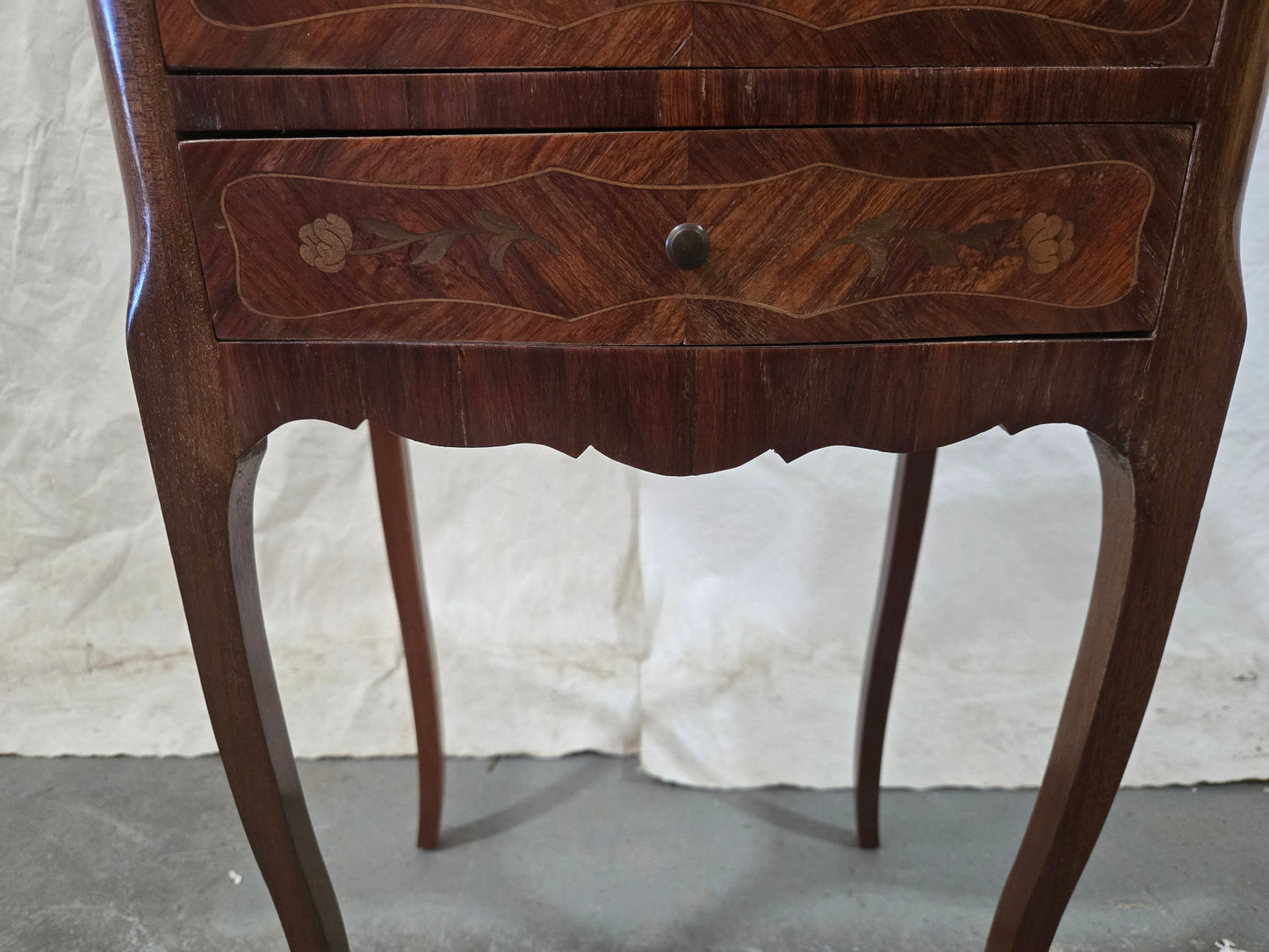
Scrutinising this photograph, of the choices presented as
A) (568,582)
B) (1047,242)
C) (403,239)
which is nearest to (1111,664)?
(1047,242)

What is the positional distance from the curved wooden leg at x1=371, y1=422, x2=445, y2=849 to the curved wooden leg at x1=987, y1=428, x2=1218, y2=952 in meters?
0.55

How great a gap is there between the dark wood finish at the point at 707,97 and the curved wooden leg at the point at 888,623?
41 centimetres

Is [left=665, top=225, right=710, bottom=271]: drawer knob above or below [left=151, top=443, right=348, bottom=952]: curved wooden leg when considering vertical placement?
above

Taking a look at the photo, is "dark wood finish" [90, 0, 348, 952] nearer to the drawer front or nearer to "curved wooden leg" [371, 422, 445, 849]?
the drawer front

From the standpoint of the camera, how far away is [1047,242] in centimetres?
50

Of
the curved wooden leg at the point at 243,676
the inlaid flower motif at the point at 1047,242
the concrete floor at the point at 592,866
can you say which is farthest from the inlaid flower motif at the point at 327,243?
the concrete floor at the point at 592,866

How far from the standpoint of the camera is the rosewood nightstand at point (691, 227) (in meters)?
0.47

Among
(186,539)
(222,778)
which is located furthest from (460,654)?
(186,539)

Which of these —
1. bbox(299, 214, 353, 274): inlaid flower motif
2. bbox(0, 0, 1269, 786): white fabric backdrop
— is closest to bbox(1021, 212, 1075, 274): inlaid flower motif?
bbox(299, 214, 353, 274): inlaid flower motif

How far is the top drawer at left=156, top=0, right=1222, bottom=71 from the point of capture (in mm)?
462

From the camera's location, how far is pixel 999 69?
47 centimetres

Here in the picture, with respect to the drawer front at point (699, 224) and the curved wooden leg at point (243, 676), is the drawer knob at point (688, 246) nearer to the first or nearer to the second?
the drawer front at point (699, 224)

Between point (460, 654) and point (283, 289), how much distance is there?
0.85 metres

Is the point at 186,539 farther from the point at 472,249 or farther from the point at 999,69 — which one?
the point at 999,69
